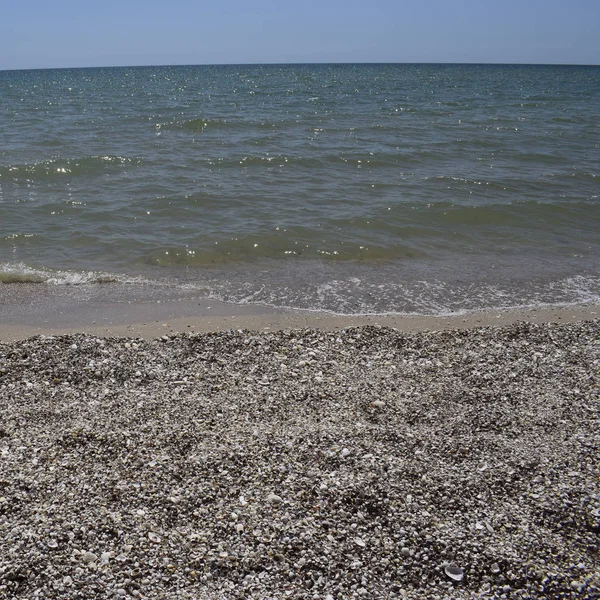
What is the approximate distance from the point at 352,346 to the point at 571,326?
276 centimetres

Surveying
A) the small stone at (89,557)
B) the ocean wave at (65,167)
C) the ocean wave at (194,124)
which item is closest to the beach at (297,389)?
the small stone at (89,557)

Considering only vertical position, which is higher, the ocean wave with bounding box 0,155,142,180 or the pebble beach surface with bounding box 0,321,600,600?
the ocean wave with bounding box 0,155,142,180

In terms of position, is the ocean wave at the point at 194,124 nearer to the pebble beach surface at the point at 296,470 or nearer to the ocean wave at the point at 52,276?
the ocean wave at the point at 52,276

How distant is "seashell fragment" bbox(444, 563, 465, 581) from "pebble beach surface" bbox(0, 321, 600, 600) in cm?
2

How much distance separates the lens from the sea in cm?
895

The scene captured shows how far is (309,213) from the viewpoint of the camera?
12047 mm

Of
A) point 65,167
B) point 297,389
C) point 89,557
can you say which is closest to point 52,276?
point 297,389

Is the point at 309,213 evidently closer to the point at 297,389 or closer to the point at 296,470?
the point at 297,389

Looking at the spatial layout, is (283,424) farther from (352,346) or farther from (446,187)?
(446,187)

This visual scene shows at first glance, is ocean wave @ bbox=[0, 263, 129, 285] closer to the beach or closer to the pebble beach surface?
the beach

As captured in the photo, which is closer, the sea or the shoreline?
the shoreline

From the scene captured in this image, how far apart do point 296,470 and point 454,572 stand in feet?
4.30

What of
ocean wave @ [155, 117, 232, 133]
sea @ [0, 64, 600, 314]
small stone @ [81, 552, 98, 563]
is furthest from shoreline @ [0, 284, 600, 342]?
ocean wave @ [155, 117, 232, 133]

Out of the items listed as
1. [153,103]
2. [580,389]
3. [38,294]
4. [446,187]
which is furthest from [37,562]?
[153,103]
